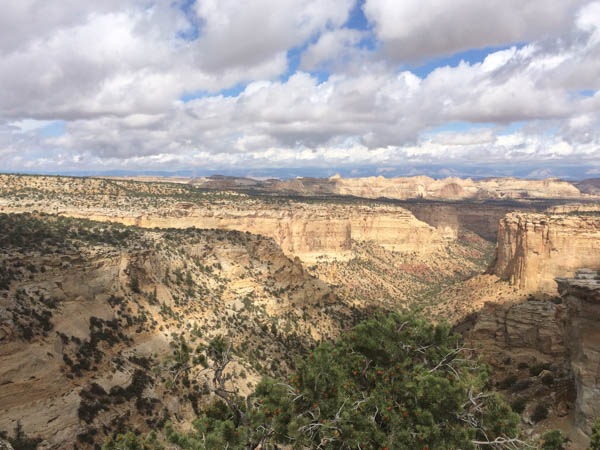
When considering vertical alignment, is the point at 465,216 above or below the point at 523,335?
above

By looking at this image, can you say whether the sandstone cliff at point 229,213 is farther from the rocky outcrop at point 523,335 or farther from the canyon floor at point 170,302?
the rocky outcrop at point 523,335

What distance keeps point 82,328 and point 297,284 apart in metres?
27.7

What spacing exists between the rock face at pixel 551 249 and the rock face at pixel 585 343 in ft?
105

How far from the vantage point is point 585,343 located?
1734 centimetres

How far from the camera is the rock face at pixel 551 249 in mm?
44781

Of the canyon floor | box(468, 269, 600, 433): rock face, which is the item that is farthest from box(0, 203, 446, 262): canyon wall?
box(468, 269, 600, 433): rock face

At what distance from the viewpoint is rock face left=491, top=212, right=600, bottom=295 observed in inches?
1763

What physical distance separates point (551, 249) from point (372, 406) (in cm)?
4534

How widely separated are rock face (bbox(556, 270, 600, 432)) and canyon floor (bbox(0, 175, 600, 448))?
1.46 m

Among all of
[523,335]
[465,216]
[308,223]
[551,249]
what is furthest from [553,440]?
[465,216]

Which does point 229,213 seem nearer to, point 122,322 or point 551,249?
point 122,322

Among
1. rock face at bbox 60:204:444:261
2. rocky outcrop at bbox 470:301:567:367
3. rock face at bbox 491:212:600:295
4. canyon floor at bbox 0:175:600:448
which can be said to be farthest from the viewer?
rock face at bbox 60:204:444:261

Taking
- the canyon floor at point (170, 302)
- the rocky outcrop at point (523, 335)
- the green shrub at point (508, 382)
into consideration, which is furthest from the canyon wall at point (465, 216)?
the green shrub at point (508, 382)

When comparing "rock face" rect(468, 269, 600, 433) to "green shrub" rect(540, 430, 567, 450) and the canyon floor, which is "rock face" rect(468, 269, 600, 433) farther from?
"green shrub" rect(540, 430, 567, 450)
